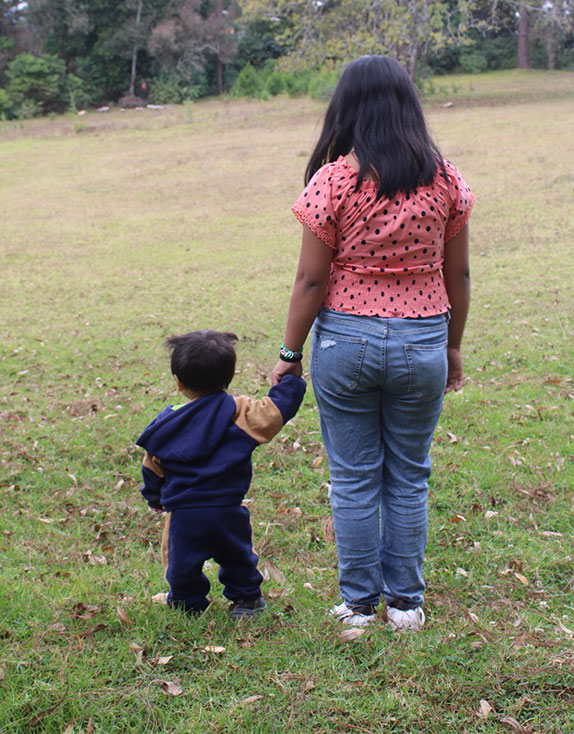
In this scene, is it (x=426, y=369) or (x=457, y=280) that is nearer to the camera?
(x=426, y=369)

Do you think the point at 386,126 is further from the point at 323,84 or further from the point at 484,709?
the point at 323,84

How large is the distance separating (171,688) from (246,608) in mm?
549

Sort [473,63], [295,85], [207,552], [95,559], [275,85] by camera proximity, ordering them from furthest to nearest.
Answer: [473,63] → [275,85] → [295,85] → [95,559] → [207,552]

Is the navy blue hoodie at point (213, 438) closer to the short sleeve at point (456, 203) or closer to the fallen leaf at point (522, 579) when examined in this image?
the short sleeve at point (456, 203)

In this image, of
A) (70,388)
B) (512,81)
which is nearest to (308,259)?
(70,388)

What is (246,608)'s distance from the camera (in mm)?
2932

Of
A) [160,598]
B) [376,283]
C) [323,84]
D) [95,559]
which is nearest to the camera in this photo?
[376,283]

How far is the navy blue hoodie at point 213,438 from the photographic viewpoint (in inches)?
103

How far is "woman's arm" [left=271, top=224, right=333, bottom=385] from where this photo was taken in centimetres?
246

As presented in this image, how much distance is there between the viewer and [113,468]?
17.0ft

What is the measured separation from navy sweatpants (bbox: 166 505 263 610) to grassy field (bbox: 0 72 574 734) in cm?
12

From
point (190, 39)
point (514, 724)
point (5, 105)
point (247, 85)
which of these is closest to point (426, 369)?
point (514, 724)

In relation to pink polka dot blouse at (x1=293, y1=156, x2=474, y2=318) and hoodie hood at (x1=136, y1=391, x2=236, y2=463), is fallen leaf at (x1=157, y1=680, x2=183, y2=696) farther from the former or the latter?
pink polka dot blouse at (x1=293, y1=156, x2=474, y2=318)

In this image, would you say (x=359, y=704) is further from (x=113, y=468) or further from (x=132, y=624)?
(x=113, y=468)
